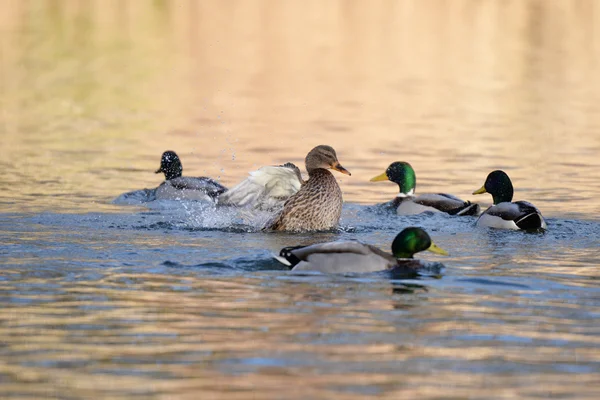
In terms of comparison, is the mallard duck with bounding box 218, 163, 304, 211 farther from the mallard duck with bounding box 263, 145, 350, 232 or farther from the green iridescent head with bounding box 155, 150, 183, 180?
the green iridescent head with bounding box 155, 150, 183, 180

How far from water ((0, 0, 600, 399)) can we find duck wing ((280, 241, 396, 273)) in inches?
9.1

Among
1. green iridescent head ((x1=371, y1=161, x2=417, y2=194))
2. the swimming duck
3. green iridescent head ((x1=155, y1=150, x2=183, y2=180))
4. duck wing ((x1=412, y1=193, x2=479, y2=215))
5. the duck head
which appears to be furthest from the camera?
green iridescent head ((x1=155, y1=150, x2=183, y2=180))

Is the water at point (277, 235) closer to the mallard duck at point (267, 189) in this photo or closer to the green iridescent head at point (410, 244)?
the green iridescent head at point (410, 244)

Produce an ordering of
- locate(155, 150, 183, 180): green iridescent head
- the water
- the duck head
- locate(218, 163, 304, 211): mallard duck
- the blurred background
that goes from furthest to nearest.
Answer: the blurred background → locate(155, 150, 183, 180): green iridescent head → locate(218, 163, 304, 211): mallard duck → the duck head → the water

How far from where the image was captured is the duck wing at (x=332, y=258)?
35.1 feet

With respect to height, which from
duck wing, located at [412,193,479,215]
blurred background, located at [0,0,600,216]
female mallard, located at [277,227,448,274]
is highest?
blurred background, located at [0,0,600,216]

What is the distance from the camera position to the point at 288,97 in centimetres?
3039

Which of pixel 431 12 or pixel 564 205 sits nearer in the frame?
pixel 564 205

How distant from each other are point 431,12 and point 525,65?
22.6m

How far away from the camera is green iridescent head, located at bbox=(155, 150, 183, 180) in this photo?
1838 centimetres

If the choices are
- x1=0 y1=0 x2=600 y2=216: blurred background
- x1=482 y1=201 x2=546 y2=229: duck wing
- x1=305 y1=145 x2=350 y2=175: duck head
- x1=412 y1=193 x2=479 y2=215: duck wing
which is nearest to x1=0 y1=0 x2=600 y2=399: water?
x1=0 y1=0 x2=600 y2=216: blurred background

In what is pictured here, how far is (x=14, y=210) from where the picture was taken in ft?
47.4

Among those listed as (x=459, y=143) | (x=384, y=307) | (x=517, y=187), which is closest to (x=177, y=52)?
(x=459, y=143)

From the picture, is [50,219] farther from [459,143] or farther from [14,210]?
[459,143]
